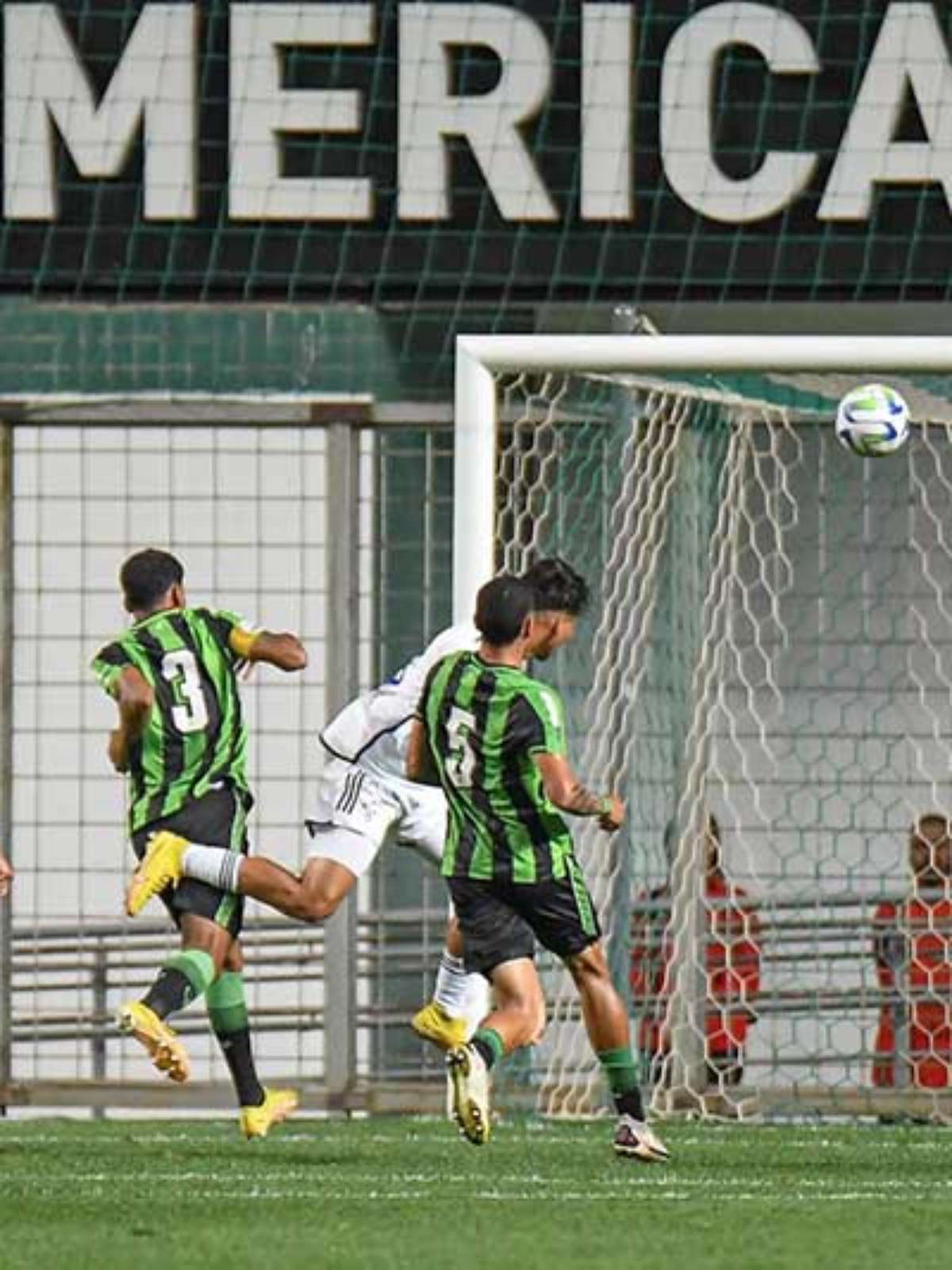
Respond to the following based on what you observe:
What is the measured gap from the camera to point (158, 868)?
1117 centimetres

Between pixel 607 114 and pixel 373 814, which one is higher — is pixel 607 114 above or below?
above

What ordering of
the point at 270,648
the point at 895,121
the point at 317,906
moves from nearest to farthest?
1. the point at 270,648
2. the point at 317,906
3. the point at 895,121

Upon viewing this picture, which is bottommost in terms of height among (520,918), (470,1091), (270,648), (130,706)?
(470,1091)

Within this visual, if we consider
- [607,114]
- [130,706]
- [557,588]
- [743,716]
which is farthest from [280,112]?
[557,588]

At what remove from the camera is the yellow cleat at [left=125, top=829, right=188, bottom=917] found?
11.1 metres

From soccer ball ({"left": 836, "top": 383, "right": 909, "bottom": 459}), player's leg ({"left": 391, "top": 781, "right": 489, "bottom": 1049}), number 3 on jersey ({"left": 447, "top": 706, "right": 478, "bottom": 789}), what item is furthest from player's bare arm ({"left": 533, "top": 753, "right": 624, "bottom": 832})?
soccer ball ({"left": 836, "top": 383, "right": 909, "bottom": 459})

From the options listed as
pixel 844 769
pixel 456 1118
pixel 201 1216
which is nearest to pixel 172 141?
pixel 844 769

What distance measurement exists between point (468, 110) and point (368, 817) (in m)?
3.69

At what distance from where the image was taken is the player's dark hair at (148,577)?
11344mm

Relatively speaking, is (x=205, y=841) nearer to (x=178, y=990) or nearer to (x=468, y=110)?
(x=178, y=990)

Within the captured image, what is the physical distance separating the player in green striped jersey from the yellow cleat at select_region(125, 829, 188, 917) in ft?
0.24

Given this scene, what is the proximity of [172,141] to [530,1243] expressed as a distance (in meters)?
7.48

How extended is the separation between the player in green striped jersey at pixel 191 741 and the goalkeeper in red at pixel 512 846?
597 mm

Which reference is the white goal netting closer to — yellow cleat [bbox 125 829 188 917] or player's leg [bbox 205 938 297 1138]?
player's leg [bbox 205 938 297 1138]
